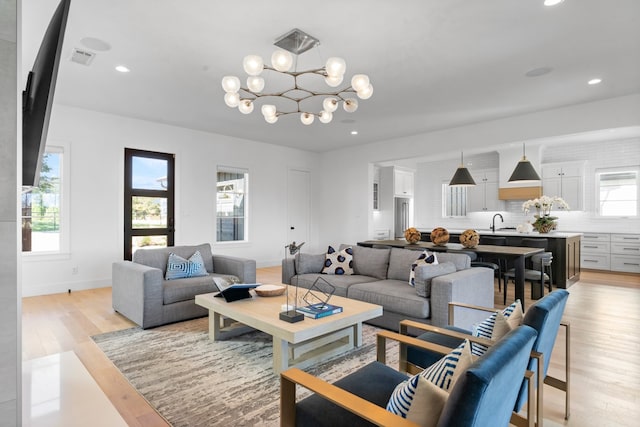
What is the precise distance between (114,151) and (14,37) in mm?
5479

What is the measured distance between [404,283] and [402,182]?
610 centimetres

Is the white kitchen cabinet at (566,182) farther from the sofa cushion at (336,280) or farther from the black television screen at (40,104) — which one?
the black television screen at (40,104)

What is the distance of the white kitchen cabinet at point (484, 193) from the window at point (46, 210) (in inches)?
333

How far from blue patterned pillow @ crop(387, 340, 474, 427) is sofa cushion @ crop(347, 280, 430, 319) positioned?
197 centimetres

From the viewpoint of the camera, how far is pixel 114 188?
572 cm

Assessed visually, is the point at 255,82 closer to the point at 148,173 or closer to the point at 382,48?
the point at 382,48

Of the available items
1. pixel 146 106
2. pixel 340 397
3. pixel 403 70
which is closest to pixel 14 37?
pixel 340 397

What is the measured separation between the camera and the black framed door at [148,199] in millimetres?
5902

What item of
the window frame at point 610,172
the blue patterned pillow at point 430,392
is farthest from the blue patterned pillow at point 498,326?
the window frame at point 610,172

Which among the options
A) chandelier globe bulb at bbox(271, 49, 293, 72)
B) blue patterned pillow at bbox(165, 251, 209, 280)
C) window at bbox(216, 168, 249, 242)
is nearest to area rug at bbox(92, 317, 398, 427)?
blue patterned pillow at bbox(165, 251, 209, 280)

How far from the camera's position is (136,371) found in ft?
8.48

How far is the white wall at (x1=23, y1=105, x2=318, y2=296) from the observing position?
5.26 metres

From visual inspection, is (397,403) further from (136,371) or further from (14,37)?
(136,371)

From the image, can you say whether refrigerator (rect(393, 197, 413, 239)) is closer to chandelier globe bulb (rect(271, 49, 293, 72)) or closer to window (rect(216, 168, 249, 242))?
window (rect(216, 168, 249, 242))
